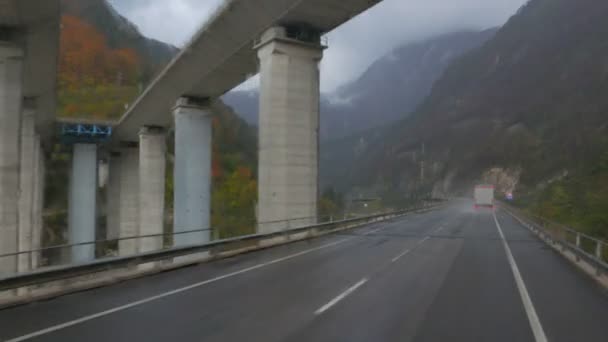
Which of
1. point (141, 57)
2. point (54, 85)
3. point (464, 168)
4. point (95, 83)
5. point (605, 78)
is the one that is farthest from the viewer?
point (141, 57)

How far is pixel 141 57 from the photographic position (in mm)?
147375

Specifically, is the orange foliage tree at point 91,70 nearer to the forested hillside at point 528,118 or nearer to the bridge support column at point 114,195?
the bridge support column at point 114,195

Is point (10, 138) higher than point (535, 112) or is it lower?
lower

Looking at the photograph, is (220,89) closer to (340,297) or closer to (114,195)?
(340,297)

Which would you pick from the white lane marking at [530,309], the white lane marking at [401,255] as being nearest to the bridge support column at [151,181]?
the white lane marking at [401,255]

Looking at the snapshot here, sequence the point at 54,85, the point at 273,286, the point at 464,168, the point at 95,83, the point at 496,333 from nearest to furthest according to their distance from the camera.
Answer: the point at 496,333 → the point at 273,286 → the point at 54,85 → the point at 95,83 → the point at 464,168

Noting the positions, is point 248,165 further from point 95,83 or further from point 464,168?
point 464,168

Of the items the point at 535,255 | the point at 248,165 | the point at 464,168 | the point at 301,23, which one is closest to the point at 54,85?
the point at 301,23

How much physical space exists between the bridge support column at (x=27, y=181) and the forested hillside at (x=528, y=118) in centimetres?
6229

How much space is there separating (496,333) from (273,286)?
509 cm

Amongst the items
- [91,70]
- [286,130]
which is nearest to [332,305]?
[286,130]

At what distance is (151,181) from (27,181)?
32.6 ft

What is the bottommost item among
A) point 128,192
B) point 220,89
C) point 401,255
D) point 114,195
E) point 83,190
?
point 401,255

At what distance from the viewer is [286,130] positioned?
22.5m
